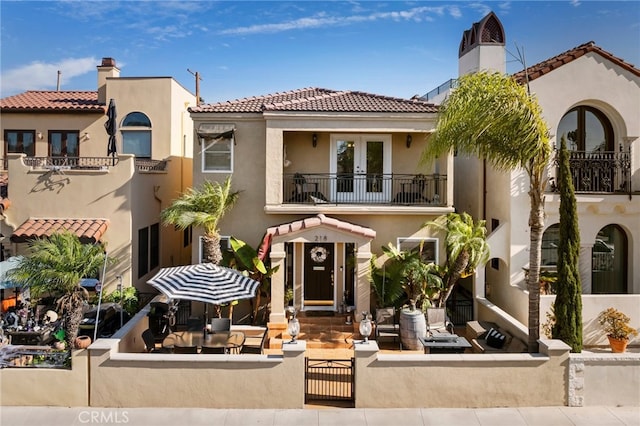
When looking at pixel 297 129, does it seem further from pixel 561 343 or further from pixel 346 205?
pixel 561 343

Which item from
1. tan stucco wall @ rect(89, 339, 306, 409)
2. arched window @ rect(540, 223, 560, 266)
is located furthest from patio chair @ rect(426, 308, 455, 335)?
tan stucco wall @ rect(89, 339, 306, 409)

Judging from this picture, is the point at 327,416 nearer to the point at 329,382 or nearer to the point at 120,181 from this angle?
the point at 329,382

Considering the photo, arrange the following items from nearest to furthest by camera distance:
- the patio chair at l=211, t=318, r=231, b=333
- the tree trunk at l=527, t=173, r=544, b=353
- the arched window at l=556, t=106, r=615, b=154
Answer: the tree trunk at l=527, t=173, r=544, b=353 < the patio chair at l=211, t=318, r=231, b=333 < the arched window at l=556, t=106, r=615, b=154

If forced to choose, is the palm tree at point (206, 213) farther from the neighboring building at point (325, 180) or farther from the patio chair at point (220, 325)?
the patio chair at point (220, 325)

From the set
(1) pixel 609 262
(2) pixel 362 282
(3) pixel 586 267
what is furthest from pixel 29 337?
(1) pixel 609 262

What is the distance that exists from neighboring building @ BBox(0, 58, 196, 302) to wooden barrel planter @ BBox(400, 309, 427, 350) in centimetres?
976

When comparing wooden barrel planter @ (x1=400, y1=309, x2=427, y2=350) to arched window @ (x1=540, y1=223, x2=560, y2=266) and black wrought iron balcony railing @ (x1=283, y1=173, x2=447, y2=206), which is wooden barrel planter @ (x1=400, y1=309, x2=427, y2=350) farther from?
arched window @ (x1=540, y1=223, x2=560, y2=266)

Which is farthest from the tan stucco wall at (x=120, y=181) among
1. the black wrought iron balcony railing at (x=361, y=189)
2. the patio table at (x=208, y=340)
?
the black wrought iron balcony railing at (x=361, y=189)

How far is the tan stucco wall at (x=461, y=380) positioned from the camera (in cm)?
1036

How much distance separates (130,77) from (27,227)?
9747 mm

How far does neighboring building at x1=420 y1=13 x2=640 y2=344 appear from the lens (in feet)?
52.6

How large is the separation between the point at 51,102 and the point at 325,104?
1451 centimetres

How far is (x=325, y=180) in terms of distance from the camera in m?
17.4

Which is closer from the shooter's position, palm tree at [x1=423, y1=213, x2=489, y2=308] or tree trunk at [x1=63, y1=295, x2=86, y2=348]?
tree trunk at [x1=63, y1=295, x2=86, y2=348]
